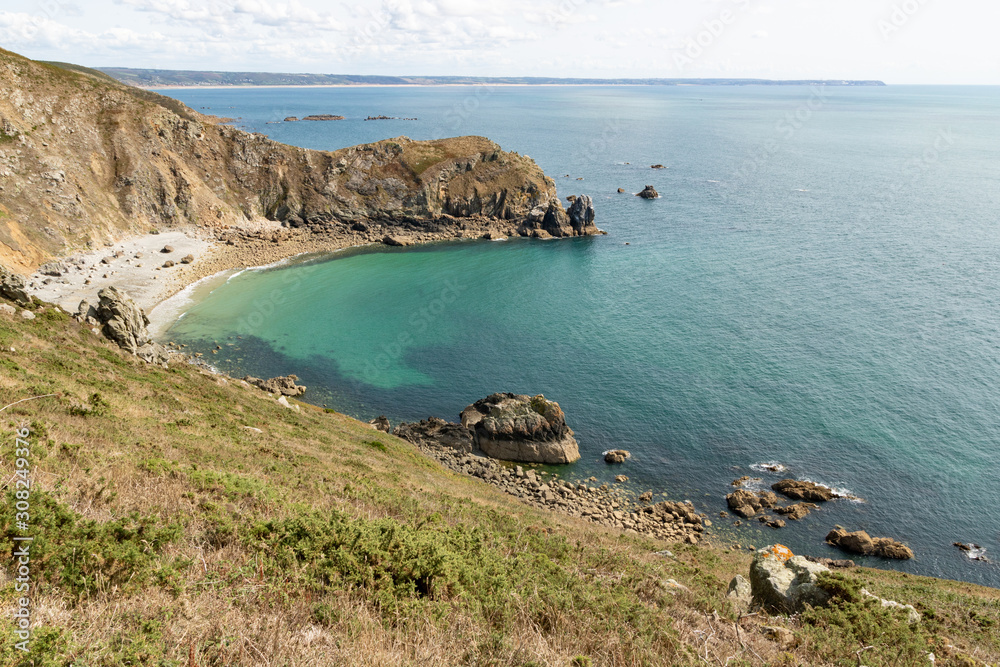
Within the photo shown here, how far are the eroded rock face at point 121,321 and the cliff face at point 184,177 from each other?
30723mm

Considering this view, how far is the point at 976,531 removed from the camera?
3744 centimetres

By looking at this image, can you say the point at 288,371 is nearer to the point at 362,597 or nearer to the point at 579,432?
the point at 579,432

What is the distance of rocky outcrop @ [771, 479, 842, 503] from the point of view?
132 ft

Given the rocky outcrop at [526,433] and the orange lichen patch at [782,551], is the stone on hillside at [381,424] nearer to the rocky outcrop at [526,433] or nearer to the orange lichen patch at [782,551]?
the rocky outcrop at [526,433]

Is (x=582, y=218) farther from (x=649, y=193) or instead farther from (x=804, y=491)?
(x=804, y=491)

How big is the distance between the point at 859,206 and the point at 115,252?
437ft

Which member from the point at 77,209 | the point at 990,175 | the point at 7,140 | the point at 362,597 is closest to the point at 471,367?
the point at 362,597

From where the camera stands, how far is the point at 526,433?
45.8 metres

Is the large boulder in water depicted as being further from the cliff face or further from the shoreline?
the shoreline

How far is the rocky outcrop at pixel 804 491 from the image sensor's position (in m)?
40.2

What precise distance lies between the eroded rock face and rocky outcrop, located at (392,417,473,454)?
68.5 feet

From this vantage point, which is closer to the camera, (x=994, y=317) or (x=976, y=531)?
(x=976, y=531)
